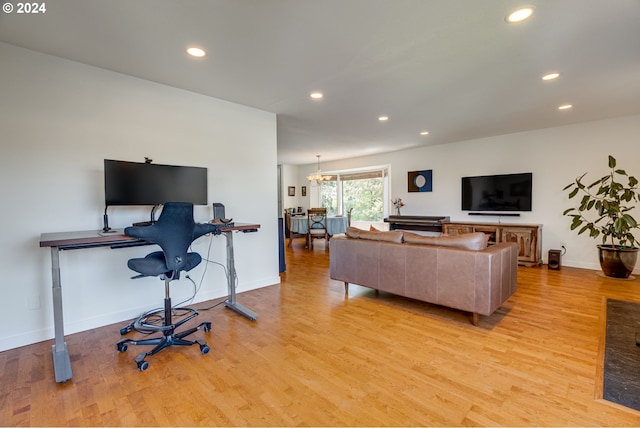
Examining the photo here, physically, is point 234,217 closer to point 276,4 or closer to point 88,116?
point 88,116

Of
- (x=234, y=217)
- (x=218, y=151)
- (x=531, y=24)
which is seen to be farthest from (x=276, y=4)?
(x=234, y=217)

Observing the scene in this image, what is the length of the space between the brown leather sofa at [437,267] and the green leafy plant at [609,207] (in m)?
2.26

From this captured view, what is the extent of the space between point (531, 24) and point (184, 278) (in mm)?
3744

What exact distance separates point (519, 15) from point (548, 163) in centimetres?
403

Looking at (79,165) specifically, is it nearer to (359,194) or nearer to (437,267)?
(437,267)

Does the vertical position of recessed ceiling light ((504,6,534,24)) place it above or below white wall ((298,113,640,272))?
above

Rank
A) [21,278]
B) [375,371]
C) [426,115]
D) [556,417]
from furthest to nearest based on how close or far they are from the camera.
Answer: [426,115]
[21,278]
[375,371]
[556,417]

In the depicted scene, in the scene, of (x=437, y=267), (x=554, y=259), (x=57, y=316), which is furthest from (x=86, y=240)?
(x=554, y=259)

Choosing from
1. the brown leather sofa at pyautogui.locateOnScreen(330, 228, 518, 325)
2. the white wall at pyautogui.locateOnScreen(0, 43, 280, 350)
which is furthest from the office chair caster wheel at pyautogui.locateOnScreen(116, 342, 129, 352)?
the brown leather sofa at pyautogui.locateOnScreen(330, 228, 518, 325)

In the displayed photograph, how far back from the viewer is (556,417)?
→ 1.52 m

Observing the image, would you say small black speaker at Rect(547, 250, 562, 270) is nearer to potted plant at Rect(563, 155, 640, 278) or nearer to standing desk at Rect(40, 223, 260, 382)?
potted plant at Rect(563, 155, 640, 278)

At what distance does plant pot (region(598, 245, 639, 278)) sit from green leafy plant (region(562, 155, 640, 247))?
151mm

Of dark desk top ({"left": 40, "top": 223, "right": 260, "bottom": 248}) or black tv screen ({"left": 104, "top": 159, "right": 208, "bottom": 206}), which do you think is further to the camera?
black tv screen ({"left": 104, "top": 159, "right": 208, "bottom": 206})

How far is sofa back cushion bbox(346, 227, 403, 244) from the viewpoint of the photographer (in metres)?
3.14
